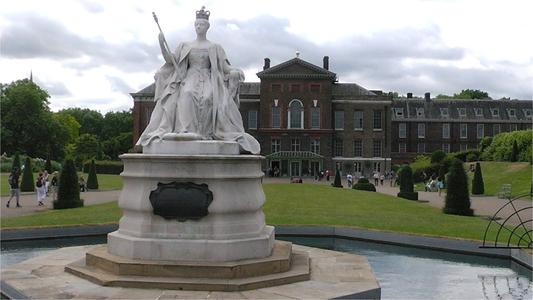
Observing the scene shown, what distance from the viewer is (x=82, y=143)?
81.1 metres

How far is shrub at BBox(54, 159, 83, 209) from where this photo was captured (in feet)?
74.9

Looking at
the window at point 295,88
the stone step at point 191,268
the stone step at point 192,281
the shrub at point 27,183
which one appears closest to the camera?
the stone step at point 192,281

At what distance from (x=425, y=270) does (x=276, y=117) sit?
59283 millimetres

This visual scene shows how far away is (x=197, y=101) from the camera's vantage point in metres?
9.40

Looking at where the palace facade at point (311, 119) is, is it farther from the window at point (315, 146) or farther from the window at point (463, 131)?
the window at point (463, 131)

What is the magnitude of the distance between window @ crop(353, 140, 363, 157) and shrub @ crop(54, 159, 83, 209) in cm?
5131

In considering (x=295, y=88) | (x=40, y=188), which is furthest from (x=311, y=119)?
(x=40, y=188)

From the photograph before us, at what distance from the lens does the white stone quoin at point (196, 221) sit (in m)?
8.46

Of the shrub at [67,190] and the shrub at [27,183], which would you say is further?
the shrub at [27,183]

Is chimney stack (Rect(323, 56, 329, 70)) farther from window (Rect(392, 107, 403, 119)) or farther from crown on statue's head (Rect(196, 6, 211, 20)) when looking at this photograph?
crown on statue's head (Rect(196, 6, 211, 20))

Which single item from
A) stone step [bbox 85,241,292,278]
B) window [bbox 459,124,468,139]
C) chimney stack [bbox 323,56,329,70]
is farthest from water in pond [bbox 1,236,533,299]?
window [bbox 459,124,468,139]

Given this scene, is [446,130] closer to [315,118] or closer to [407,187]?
[315,118]

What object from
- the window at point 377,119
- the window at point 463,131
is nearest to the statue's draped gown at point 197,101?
the window at point 377,119

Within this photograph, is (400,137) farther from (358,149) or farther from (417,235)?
(417,235)
